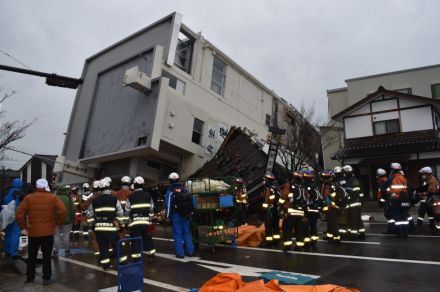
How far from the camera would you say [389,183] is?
1095 cm

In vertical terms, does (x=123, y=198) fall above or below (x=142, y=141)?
below

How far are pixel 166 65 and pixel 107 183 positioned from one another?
49.8 ft

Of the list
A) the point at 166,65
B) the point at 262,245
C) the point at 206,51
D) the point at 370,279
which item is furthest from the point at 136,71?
the point at 370,279

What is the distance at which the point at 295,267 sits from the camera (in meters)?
7.46

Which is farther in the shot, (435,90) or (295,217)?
(435,90)

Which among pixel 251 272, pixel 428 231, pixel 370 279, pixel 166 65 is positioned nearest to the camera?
pixel 370 279

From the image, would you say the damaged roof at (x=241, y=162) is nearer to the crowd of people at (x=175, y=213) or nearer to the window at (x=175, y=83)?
the window at (x=175, y=83)

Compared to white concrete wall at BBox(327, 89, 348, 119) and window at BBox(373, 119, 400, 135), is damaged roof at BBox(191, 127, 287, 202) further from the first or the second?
white concrete wall at BBox(327, 89, 348, 119)

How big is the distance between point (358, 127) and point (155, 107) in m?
12.8

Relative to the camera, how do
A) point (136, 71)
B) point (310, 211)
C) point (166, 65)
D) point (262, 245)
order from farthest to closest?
point (166, 65) → point (136, 71) → point (262, 245) → point (310, 211)

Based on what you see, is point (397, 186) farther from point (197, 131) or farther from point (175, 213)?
point (197, 131)

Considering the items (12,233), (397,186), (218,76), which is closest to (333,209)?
(397,186)

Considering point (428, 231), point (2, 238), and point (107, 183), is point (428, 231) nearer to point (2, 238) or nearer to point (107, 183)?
point (107, 183)

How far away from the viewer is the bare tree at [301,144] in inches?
966
